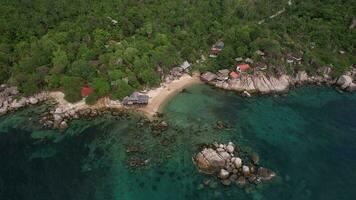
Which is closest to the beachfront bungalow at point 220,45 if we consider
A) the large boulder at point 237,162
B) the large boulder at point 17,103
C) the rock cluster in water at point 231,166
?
the rock cluster in water at point 231,166

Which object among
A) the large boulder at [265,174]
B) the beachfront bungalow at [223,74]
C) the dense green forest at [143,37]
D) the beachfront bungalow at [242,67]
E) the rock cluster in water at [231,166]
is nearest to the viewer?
the rock cluster in water at [231,166]

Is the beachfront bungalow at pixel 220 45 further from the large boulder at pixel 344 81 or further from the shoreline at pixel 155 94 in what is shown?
the large boulder at pixel 344 81

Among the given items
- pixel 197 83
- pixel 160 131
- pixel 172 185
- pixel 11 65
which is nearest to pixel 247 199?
pixel 172 185

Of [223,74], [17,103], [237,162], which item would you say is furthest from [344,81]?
[17,103]

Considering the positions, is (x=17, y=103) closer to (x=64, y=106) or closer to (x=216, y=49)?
(x=64, y=106)

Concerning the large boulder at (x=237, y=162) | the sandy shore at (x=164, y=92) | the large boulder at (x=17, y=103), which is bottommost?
the large boulder at (x=237, y=162)
